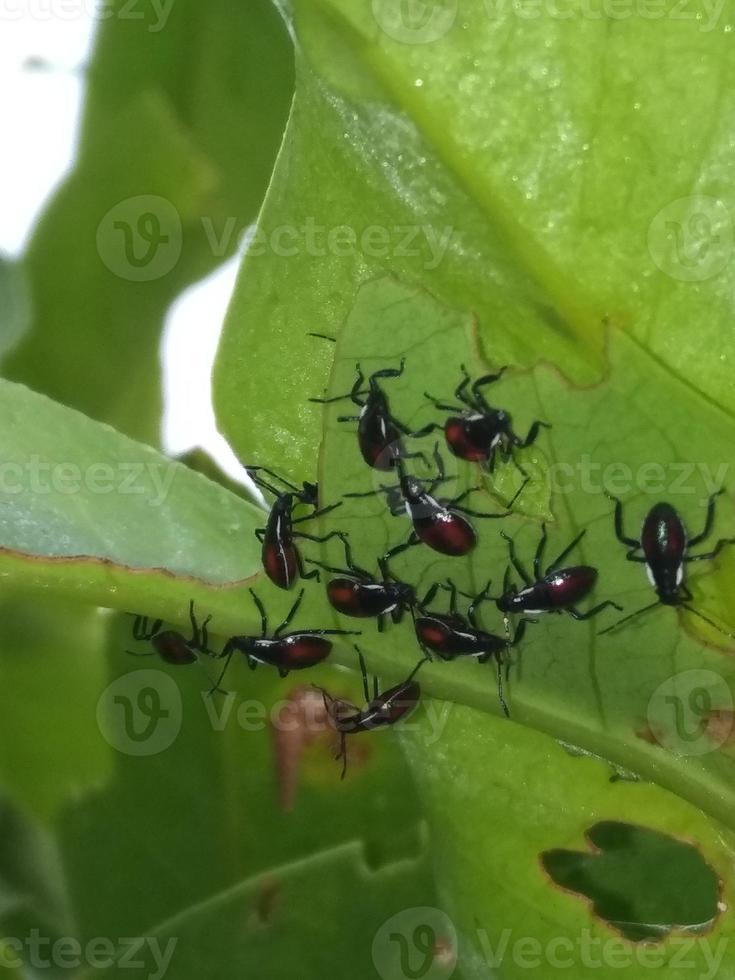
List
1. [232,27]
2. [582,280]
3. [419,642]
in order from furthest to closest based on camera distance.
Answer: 1. [232,27]
2. [419,642]
3. [582,280]

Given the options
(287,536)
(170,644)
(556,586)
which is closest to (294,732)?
(170,644)

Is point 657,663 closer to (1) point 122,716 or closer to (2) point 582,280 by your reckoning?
(2) point 582,280

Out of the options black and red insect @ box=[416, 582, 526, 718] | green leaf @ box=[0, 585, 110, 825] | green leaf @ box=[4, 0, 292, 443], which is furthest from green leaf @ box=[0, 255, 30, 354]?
black and red insect @ box=[416, 582, 526, 718]

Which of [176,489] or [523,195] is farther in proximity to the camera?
[176,489]

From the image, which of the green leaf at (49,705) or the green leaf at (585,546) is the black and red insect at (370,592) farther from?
the green leaf at (49,705)

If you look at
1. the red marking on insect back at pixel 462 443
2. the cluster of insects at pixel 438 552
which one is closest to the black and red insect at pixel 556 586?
the cluster of insects at pixel 438 552

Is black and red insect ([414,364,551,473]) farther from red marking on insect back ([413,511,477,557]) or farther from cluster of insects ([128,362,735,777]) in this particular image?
red marking on insect back ([413,511,477,557])

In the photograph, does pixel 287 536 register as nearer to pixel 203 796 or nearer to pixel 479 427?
pixel 479 427

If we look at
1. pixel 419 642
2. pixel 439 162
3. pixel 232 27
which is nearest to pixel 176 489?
pixel 419 642
